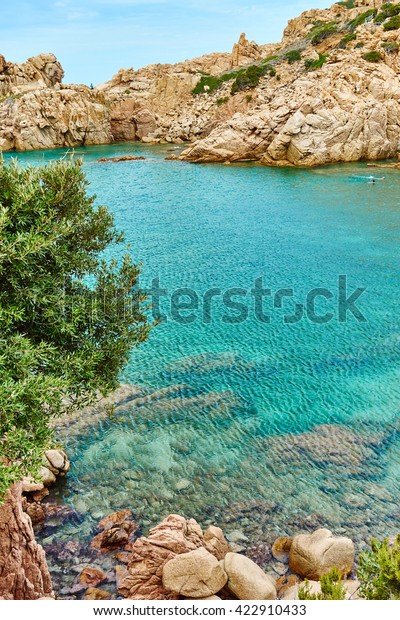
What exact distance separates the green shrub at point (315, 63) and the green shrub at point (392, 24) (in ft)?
42.4

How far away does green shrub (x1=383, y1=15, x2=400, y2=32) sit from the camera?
10051 centimetres

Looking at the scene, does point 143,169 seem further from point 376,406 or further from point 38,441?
point 38,441

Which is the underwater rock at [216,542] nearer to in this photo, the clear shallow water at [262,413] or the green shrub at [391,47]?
the clear shallow water at [262,413]

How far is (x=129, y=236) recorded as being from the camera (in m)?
48.3

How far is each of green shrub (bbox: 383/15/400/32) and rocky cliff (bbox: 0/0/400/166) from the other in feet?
1.15

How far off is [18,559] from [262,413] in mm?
11967

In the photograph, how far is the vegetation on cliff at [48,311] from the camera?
10930 millimetres

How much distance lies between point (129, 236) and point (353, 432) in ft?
109

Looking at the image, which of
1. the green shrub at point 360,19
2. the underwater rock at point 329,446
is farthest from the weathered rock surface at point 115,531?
the green shrub at point 360,19

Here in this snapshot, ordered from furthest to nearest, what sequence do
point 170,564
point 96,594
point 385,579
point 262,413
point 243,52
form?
point 243,52
point 262,413
point 96,594
point 170,564
point 385,579

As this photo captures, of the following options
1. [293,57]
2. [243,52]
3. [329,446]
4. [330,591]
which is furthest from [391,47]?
[330,591]

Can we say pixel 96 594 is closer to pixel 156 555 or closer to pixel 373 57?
pixel 156 555

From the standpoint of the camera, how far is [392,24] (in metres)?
101

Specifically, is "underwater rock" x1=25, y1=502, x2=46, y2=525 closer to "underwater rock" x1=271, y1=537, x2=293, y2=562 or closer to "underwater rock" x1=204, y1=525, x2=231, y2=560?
"underwater rock" x1=204, y1=525, x2=231, y2=560
